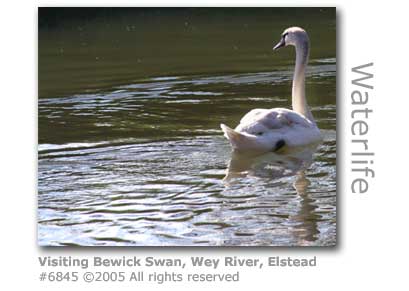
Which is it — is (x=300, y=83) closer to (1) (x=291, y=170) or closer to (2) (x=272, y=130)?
(2) (x=272, y=130)

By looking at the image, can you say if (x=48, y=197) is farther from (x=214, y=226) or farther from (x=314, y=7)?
(x=314, y=7)

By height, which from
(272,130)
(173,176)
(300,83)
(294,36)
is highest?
(294,36)

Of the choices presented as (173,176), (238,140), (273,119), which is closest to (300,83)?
(273,119)

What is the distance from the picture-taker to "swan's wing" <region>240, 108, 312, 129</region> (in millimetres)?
8742

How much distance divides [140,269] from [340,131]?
1.79 meters

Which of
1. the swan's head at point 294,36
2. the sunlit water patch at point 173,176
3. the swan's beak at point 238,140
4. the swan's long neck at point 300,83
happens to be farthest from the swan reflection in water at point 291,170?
the swan's head at point 294,36

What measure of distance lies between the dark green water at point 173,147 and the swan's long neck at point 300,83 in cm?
26

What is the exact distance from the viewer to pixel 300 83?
32.3 ft

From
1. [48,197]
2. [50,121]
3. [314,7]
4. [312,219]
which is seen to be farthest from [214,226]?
[50,121]

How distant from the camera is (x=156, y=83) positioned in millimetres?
12125

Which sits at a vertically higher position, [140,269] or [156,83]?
[156,83]

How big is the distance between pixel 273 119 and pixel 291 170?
1.83 feet
